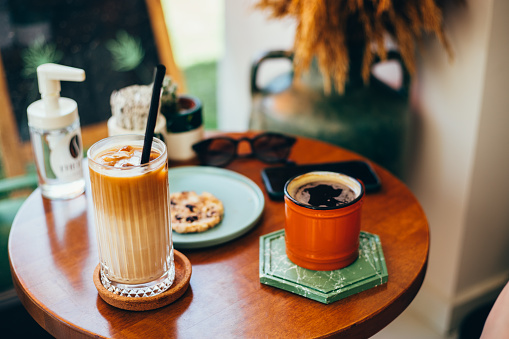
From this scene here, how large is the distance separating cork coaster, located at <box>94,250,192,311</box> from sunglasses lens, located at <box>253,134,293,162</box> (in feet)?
1.54

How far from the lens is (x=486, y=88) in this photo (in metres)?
1.51

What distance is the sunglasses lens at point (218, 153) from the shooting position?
129 centimetres

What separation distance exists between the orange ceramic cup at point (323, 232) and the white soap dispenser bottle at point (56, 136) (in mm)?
500

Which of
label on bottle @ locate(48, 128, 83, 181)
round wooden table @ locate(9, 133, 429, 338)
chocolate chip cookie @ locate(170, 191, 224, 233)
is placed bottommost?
round wooden table @ locate(9, 133, 429, 338)

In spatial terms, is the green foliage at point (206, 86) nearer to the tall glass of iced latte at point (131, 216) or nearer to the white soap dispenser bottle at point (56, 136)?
the white soap dispenser bottle at point (56, 136)

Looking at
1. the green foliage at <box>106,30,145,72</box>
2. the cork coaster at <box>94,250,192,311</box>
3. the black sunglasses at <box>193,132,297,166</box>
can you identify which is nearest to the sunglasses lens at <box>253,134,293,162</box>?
the black sunglasses at <box>193,132,297,166</box>

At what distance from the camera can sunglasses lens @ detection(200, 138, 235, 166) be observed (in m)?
1.29

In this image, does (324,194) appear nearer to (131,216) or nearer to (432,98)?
(131,216)

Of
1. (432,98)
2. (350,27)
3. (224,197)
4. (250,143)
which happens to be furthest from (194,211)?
(432,98)

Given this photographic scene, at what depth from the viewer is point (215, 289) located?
91cm

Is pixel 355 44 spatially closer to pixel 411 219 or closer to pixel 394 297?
pixel 411 219

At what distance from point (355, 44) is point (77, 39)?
48.1 inches

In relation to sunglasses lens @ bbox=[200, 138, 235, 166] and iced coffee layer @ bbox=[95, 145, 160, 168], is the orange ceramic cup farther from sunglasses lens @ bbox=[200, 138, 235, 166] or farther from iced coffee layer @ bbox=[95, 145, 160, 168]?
sunglasses lens @ bbox=[200, 138, 235, 166]

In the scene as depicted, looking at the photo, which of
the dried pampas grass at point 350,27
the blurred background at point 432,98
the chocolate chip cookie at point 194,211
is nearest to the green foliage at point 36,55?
the blurred background at point 432,98
